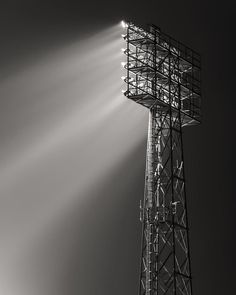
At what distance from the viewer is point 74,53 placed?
2406 centimetres

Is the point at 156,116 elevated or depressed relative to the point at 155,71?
depressed

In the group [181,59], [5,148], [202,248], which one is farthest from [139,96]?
[202,248]

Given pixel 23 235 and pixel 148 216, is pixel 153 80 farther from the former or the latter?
pixel 23 235

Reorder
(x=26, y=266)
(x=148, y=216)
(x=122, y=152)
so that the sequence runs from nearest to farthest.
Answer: (x=148, y=216) → (x=26, y=266) → (x=122, y=152)

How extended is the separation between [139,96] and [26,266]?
599 cm

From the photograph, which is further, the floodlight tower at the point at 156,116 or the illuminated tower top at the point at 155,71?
the illuminated tower top at the point at 155,71

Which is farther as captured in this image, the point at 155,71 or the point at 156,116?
the point at 156,116

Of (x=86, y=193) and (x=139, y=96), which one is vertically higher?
(x=139, y=96)

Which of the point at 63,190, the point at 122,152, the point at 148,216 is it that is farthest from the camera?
the point at 122,152

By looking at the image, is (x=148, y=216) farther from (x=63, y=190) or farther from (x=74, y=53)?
(x=74, y=53)

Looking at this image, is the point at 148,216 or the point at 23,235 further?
the point at 23,235

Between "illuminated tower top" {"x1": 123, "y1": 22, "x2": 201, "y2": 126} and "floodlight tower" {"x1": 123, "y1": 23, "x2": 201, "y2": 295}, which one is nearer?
"floodlight tower" {"x1": 123, "y1": 23, "x2": 201, "y2": 295}

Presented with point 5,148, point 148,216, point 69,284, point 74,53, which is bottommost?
point 69,284

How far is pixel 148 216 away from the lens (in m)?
20.3
